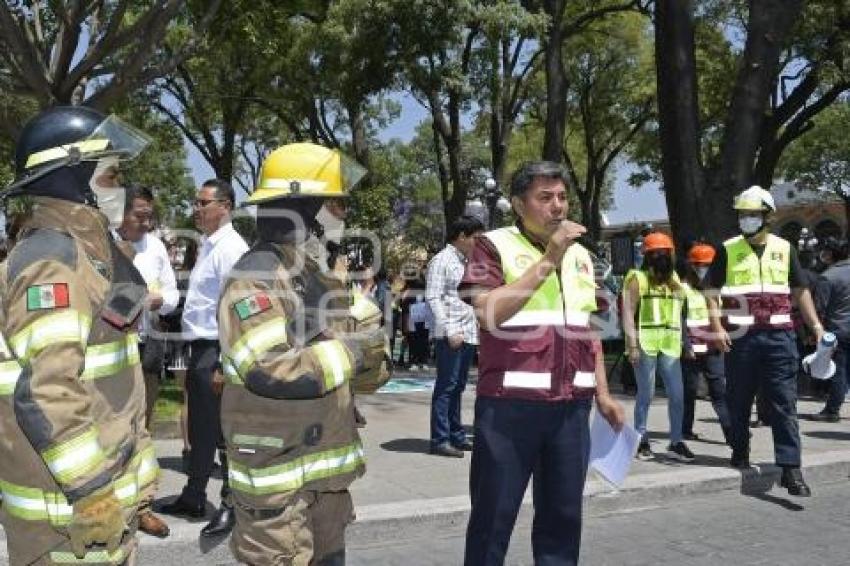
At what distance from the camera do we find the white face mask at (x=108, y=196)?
9.27 ft

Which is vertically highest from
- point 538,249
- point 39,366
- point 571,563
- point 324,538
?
point 538,249

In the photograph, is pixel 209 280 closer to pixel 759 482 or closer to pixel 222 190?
pixel 222 190

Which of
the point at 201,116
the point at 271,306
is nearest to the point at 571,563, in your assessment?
the point at 271,306

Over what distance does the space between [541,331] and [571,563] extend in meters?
1.01

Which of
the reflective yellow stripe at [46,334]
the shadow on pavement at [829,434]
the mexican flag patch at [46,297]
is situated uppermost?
the mexican flag patch at [46,297]

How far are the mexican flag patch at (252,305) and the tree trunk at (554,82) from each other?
14198 mm

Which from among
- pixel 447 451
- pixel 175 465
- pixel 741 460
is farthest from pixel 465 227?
pixel 175 465

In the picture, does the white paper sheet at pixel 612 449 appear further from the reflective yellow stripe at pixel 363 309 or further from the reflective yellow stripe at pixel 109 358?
the reflective yellow stripe at pixel 109 358

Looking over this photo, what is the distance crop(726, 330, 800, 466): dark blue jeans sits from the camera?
654 centimetres

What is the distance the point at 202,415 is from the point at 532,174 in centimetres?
263

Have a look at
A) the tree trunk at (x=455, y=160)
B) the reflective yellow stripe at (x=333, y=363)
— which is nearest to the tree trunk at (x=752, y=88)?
the reflective yellow stripe at (x=333, y=363)

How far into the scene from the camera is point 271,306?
287cm

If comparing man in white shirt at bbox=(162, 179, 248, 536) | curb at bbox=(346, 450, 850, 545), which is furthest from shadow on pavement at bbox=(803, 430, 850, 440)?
man in white shirt at bbox=(162, 179, 248, 536)

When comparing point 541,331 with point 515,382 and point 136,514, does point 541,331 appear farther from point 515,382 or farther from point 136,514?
point 136,514
